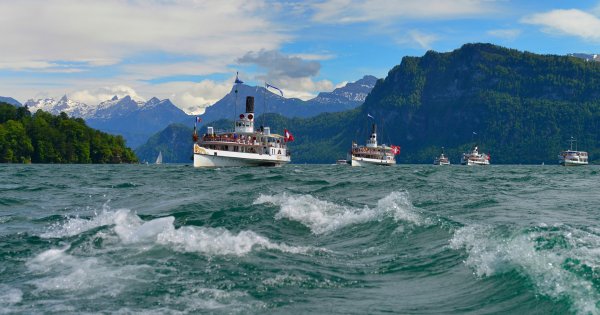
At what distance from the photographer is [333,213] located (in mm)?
23516

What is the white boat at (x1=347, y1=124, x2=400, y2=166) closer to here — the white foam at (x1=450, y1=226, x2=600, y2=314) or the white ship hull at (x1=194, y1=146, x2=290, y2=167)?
the white ship hull at (x1=194, y1=146, x2=290, y2=167)

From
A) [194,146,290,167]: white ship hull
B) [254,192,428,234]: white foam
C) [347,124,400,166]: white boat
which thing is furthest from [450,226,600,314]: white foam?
[347,124,400,166]: white boat

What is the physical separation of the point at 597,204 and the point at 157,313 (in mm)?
23265

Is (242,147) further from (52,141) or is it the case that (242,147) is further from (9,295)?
(9,295)

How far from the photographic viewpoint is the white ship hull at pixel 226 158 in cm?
9206

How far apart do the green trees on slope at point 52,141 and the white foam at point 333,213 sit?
142354 millimetres

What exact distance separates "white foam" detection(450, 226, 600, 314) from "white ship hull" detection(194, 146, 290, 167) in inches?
3073

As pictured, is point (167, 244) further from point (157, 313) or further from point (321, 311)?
point (321, 311)

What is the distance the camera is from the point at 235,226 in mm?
20688

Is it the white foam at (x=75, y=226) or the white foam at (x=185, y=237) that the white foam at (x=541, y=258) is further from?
the white foam at (x=75, y=226)

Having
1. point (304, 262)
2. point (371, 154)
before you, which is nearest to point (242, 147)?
point (371, 154)

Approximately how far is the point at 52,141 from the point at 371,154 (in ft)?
283

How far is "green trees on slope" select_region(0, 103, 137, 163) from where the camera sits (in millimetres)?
155000

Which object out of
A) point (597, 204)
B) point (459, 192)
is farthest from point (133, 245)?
point (459, 192)
